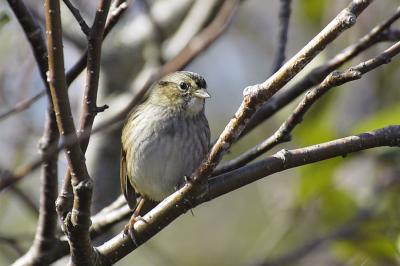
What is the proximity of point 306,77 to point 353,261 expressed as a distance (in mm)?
1676

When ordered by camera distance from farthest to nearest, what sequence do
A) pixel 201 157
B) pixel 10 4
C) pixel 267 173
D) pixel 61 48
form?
pixel 201 157 → pixel 10 4 → pixel 267 173 → pixel 61 48

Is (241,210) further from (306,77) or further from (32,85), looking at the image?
(306,77)

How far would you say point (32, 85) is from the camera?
5.03 meters

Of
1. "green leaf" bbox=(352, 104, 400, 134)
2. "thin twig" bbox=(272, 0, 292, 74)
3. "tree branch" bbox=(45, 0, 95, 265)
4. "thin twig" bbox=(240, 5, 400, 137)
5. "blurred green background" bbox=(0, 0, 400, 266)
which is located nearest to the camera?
"tree branch" bbox=(45, 0, 95, 265)

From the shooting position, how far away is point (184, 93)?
4406 millimetres

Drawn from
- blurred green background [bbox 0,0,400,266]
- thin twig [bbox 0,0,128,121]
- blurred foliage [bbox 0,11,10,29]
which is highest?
blurred foliage [bbox 0,11,10,29]

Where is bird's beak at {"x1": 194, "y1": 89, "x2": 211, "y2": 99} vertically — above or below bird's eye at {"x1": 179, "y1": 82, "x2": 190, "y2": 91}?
below

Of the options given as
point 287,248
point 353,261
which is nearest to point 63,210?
point 353,261

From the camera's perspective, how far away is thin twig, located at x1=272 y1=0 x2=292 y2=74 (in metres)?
3.52

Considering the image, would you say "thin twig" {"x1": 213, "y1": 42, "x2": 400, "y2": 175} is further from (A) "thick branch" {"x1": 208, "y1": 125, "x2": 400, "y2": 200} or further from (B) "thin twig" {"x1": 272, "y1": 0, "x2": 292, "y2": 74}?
(B) "thin twig" {"x1": 272, "y1": 0, "x2": 292, "y2": 74}

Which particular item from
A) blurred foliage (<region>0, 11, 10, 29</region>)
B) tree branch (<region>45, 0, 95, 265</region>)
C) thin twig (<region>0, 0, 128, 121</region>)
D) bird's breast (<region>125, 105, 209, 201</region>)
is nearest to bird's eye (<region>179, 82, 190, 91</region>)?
bird's breast (<region>125, 105, 209, 201</region>)

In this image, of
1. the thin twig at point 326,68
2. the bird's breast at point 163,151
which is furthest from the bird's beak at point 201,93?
the thin twig at point 326,68

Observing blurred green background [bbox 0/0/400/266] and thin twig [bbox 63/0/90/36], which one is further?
blurred green background [bbox 0/0/400/266]

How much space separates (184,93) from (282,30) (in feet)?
3.25
